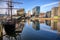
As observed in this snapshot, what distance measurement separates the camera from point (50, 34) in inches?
78.3

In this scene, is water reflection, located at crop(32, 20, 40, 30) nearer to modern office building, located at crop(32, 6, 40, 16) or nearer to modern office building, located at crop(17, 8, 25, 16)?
modern office building, located at crop(32, 6, 40, 16)

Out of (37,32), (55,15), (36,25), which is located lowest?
(37,32)

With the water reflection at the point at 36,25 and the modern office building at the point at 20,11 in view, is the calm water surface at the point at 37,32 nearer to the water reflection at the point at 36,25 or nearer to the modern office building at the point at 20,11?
the water reflection at the point at 36,25

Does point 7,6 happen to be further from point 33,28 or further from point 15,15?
point 33,28

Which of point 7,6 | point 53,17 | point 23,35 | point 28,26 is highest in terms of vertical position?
point 7,6

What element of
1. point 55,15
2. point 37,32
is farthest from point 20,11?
point 55,15

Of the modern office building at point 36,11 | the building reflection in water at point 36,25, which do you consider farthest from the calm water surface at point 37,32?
the modern office building at point 36,11

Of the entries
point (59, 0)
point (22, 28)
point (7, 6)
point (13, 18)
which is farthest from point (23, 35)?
point (59, 0)

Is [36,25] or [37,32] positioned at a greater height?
[36,25]

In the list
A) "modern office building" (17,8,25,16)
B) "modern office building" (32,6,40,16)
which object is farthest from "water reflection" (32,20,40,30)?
"modern office building" (17,8,25,16)

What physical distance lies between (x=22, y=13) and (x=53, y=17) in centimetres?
47

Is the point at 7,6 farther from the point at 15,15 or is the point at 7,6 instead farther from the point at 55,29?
the point at 55,29

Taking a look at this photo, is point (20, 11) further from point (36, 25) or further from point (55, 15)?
point (55, 15)

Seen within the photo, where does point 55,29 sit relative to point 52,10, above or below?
below
